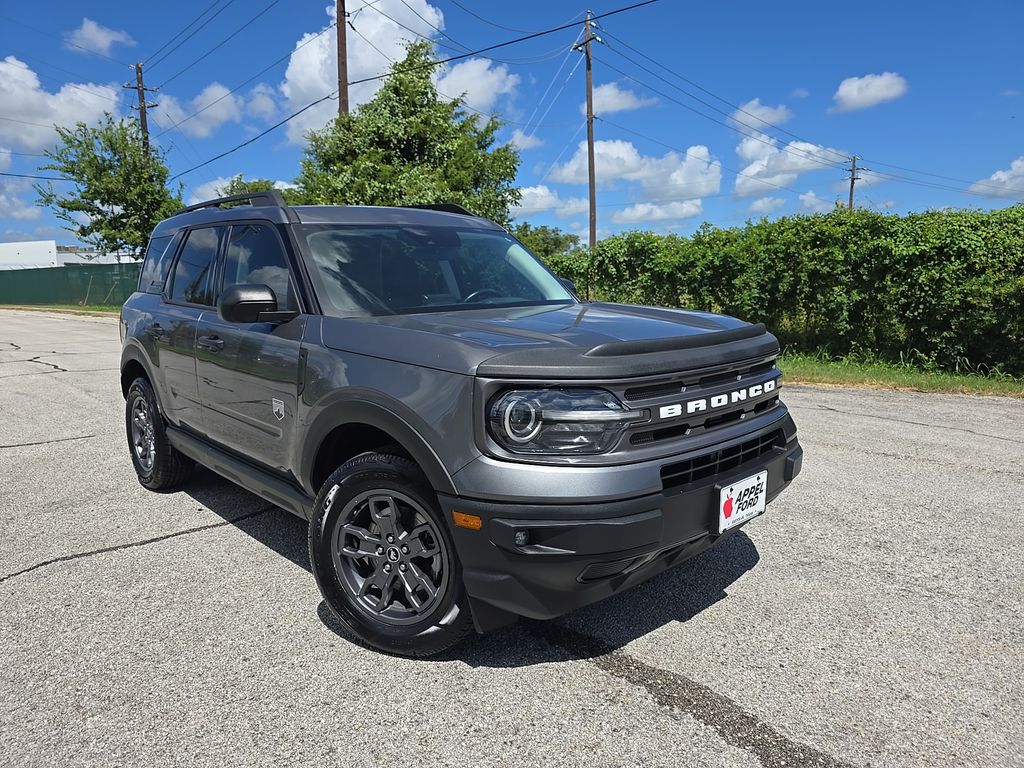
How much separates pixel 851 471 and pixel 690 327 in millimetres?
3073

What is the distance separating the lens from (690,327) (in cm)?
304

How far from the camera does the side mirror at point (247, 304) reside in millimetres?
3143

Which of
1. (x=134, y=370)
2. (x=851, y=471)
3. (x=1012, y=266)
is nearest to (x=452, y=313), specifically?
(x=134, y=370)

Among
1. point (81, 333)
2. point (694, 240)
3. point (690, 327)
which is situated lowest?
point (81, 333)

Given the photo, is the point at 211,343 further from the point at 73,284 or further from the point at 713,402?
the point at 73,284

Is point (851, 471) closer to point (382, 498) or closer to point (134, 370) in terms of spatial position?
point (382, 498)

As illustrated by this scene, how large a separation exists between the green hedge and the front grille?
8277 mm

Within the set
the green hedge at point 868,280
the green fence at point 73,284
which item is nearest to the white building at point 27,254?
the green fence at point 73,284

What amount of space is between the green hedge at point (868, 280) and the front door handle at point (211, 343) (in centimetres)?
957

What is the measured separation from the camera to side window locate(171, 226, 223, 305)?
169 inches

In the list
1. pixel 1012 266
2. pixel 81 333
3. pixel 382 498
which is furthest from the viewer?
pixel 81 333

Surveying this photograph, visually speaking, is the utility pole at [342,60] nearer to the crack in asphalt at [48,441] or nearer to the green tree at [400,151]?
the green tree at [400,151]

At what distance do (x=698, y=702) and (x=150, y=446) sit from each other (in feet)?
13.3

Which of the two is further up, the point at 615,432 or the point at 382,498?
the point at 615,432
